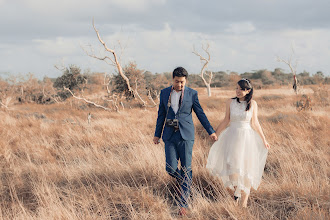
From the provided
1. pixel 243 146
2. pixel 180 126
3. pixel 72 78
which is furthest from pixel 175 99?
pixel 72 78

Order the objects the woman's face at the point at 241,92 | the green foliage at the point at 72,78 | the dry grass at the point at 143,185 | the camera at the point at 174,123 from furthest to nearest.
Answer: the green foliage at the point at 72,78
the camera at the point at 174,123
the woman's face at the point at 241,92
the dry grass at the point at 143,185

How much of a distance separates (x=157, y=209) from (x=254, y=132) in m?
1.59

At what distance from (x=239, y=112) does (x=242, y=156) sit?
0.56 m

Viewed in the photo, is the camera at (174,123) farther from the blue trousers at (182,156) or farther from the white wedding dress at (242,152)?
the white wedding dress at (242,152)

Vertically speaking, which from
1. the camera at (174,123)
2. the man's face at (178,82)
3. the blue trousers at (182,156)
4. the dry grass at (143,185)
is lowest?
the dry grass at (143,185)

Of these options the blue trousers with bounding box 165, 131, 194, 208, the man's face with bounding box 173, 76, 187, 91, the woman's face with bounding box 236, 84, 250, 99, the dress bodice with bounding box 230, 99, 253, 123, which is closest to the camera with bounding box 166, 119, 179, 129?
the blue trousers with bounding box 165, 131, 194, 208

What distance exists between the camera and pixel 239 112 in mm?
3570

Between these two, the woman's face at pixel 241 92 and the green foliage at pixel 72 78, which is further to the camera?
the green foliage at pixel 72 78

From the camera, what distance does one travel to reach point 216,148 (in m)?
3.80

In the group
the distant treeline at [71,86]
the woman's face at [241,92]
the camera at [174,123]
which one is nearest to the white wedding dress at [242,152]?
the woman's face at [241,92]

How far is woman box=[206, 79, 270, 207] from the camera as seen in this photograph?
353 cm

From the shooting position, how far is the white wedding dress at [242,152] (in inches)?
139

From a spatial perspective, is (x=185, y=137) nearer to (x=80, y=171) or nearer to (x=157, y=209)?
(x=157, y=209)

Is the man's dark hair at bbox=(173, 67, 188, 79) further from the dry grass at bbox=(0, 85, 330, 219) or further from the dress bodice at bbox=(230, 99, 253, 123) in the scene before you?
the dry grass at bbox=(0, 85, 330, 219)
